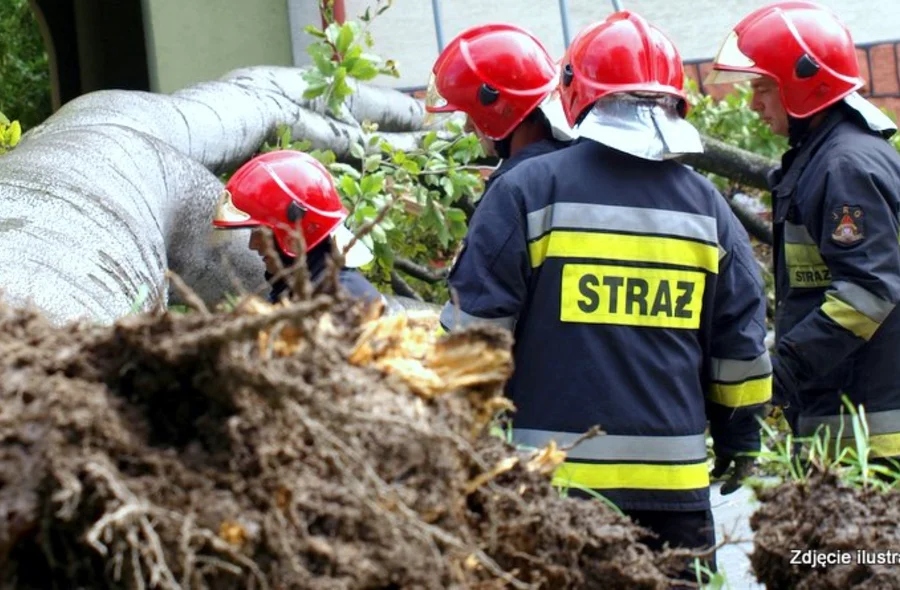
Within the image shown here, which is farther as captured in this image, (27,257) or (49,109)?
(49,109)

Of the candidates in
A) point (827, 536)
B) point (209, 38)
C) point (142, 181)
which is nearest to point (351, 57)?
point (142, 181)

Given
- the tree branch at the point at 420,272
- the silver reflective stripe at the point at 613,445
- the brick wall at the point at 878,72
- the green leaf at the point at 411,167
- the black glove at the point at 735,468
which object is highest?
the silver reflective stripe at the point at 613,445

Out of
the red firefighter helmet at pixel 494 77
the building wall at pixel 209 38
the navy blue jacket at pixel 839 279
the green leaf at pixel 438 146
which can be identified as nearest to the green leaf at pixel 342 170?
the green leaf at pixel 438 146

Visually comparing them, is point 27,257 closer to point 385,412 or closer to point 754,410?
point 754,410

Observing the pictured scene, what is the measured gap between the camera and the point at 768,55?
4598mm

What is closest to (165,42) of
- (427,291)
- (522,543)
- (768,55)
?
(427,291)

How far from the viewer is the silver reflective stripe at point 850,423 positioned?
13.7 ft

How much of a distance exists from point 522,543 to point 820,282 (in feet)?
7.69

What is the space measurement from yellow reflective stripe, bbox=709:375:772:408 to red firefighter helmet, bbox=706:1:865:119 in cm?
114

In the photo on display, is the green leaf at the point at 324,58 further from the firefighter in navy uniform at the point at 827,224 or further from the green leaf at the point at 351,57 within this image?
the firefighter in navy uniform at the point at 827,224

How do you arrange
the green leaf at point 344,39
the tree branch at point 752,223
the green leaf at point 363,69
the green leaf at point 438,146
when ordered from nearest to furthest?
the green leaf at point 344,39
the green leaf at point 363,69
the green leaf at point 438,146
the tree branch at point 752,223

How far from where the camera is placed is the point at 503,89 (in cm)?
430

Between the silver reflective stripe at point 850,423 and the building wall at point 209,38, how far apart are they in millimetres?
7013

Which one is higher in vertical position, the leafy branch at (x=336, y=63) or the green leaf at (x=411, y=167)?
the leafy branch at (x=336, y=63)
